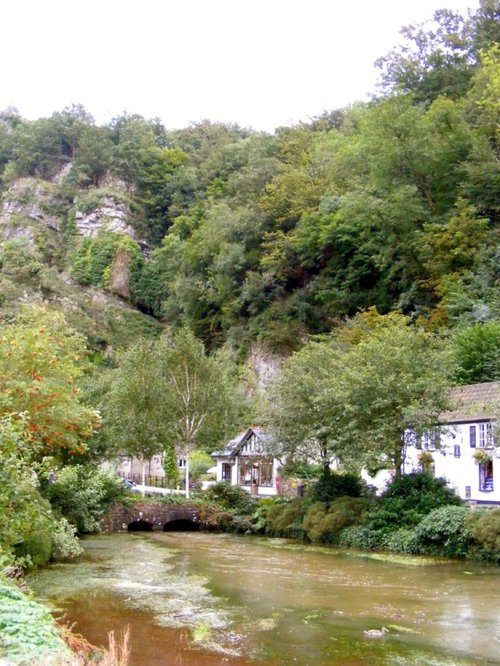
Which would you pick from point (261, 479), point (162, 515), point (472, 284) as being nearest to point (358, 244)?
point (472, 284)

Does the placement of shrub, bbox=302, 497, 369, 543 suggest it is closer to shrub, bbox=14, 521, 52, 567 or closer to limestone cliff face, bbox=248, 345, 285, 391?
shrub, bbox=14, 521, 52, 567

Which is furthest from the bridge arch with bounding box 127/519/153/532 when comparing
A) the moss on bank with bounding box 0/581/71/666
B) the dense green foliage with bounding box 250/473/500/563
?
the moss on bank with bounding box 0/581/71/666

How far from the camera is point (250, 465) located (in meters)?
53.9

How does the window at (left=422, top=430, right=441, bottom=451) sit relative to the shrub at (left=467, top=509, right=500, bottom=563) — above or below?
above

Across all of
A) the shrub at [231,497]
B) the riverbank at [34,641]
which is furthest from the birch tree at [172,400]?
the riverbank at [34,641]

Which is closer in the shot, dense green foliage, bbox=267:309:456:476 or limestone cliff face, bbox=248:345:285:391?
dense green foliage, bbox=267:309:456:476

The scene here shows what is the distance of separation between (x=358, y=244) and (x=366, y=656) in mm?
49764

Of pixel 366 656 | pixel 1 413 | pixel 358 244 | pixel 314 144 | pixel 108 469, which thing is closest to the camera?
pixel 366 656

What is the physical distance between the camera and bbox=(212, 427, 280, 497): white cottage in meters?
51.3

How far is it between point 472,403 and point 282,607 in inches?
766

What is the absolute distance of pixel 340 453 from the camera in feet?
118

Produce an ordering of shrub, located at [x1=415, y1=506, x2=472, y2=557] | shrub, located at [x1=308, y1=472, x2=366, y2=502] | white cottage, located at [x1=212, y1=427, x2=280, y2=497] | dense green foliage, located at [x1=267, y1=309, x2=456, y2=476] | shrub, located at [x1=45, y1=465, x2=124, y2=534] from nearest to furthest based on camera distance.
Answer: shrub, located at [x1=415, y1=506, x2=472, y2=557] → shrub, located at [x1=45, y1=465, x2=124, y2=534] → dense green foliage, located at [x1=267, y1=309, x2=456, y2=476] → shrub, located at [x1=308, y1=472, x2=366, y2=502] → white cottage, located at [x1=212, y1=427, x2=280, y2=497]

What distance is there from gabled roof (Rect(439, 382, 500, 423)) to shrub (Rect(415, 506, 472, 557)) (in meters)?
4.43

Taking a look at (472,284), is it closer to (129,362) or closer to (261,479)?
(261,479)
